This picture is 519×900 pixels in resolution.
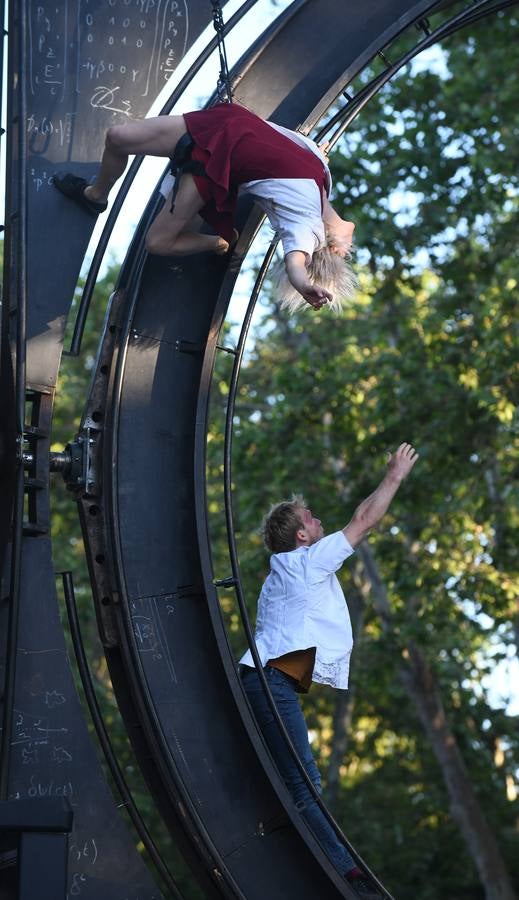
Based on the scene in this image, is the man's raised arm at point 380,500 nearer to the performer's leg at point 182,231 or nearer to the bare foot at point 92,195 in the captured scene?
the performer's leg at point 182,231

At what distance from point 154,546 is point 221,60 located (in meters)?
1.80

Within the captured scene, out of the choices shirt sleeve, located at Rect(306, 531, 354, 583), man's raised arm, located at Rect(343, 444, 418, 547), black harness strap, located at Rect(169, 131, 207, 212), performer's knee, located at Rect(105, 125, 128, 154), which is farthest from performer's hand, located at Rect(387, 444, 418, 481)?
performer's knee, located at Rect(105, 125, 128, 154)

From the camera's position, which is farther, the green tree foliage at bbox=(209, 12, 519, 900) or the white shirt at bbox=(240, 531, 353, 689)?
the green tree foliage at bbox=(209, 12, 519, 900)

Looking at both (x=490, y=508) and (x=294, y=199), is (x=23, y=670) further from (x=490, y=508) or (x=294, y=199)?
(x=490, y=508)

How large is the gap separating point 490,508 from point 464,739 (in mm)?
6330

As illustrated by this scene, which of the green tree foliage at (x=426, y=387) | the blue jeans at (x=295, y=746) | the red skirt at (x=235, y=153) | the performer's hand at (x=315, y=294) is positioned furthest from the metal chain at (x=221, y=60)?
the green tree foliage at (x=426, y=387)

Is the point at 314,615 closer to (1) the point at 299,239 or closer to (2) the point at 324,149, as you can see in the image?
(1) the point at 299,239

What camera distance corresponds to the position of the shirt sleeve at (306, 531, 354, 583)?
14.6ft

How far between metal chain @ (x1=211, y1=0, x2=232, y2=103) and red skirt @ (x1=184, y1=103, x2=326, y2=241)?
0.24 metres

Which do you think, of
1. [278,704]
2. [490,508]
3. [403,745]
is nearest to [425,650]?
[490,508]

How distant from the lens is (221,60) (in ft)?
14.8

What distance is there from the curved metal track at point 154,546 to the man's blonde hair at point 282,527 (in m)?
0.40

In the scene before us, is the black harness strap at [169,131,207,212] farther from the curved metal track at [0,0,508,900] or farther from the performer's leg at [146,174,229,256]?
the curved metal track at [0,0,508,900]

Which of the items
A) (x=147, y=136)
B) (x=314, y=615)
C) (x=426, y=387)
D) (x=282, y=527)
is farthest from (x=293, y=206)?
(x=426, y=387)
